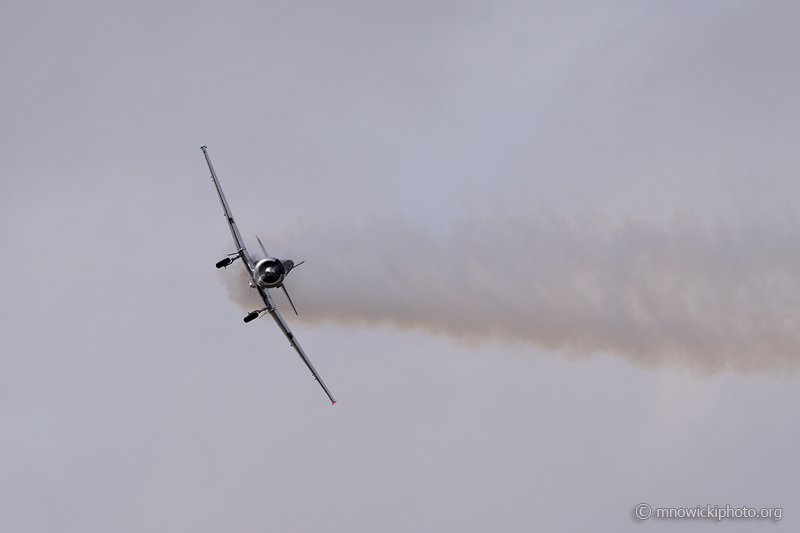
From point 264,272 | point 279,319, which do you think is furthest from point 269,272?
point 279,319

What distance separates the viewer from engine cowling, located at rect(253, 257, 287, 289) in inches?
3118

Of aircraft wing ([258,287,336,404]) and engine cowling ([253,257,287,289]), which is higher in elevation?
engine cowling ([253,257,287,289])

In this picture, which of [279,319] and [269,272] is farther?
[279,319]

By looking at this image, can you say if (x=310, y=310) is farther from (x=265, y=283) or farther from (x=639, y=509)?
(x=639, y=509)

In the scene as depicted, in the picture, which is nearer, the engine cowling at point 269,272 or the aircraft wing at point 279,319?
the engine cowling at point 269,272

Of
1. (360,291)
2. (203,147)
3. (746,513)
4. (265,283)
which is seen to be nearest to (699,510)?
(746,513)

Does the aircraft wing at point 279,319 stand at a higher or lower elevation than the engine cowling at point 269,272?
lower

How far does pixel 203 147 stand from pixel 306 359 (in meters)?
20.7

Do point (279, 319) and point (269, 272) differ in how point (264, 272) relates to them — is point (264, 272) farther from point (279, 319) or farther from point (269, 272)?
point (279, 319)

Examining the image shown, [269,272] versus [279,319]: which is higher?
[269,272]

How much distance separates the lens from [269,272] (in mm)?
79125

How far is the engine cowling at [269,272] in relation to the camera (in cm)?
7919

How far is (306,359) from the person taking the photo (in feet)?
284

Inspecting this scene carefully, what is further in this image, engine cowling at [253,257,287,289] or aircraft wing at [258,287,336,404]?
aircraft wing at [258,287,336,404]
